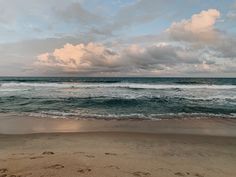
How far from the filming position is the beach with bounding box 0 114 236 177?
13.8 ft

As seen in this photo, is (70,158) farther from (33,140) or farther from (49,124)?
(49,124)

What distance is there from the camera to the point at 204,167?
14.9ft

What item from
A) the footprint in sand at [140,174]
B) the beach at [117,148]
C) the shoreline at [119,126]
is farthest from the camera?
the shoreline at [119,126]

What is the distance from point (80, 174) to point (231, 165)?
3.00 meters

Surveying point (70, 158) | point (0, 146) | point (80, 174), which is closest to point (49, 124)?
point (0, 146)

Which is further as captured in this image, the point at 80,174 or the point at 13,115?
the point at 13,115

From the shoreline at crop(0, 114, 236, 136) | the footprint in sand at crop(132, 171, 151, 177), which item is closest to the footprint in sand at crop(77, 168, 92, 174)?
the footprint in sand at crop(132, 171, 151, 177)

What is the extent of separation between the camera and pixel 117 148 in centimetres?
571

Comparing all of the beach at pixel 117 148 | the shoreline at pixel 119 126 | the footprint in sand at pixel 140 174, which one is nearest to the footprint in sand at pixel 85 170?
the beach at pixel 117 148

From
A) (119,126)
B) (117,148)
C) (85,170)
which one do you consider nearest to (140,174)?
(85,170)

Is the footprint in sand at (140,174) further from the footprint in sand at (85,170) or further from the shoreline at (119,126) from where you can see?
the shoreline at (119,126)

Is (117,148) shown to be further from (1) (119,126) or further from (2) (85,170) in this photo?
(1) (119,126)

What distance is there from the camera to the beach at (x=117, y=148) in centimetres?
419

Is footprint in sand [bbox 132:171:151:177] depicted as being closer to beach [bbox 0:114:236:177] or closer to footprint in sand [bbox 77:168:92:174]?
beach [bbox 0:114:236:177]
